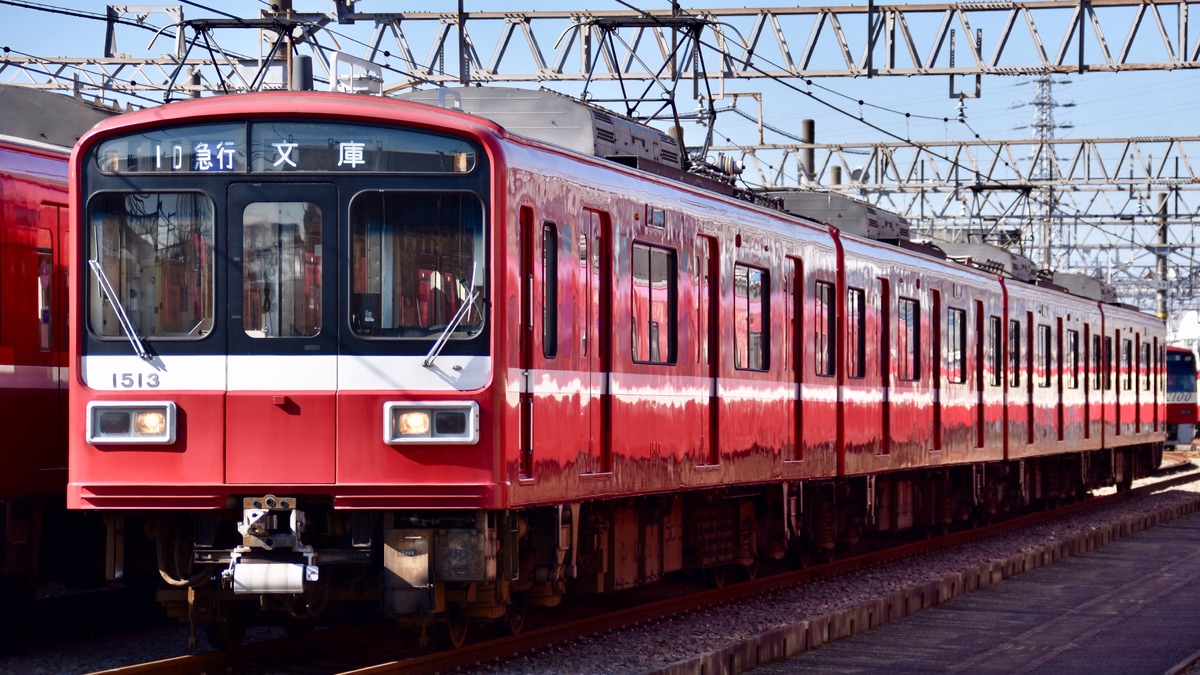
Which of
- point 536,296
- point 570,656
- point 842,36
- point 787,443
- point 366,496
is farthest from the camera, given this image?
point 842,36

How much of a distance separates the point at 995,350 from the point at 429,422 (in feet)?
45.9

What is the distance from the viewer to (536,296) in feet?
33.1

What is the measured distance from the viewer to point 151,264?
31.5 feet

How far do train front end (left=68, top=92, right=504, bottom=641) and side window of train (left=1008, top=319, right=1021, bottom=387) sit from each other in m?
14.3

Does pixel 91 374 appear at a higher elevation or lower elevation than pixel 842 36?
lower

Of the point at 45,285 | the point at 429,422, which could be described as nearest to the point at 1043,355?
the point at 45,285

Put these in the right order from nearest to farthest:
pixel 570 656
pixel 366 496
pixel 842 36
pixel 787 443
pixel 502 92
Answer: pixel 366 496
pixel 570 656
pixel 502 92
pixel 787 443
pixel 842 36

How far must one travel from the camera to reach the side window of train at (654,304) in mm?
11734

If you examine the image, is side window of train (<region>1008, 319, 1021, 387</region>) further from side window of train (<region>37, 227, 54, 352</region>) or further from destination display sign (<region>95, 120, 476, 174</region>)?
destination display sign (<region>95, 120, 476, 174</region>)

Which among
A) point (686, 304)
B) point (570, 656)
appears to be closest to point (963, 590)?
point (686, 304)

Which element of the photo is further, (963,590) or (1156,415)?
(1156,415)

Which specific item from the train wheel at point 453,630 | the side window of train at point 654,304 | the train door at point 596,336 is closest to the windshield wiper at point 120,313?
the train wheel at point 453,630

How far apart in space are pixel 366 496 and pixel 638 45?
17.5 meters

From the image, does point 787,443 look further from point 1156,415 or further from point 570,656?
point 1156,415
